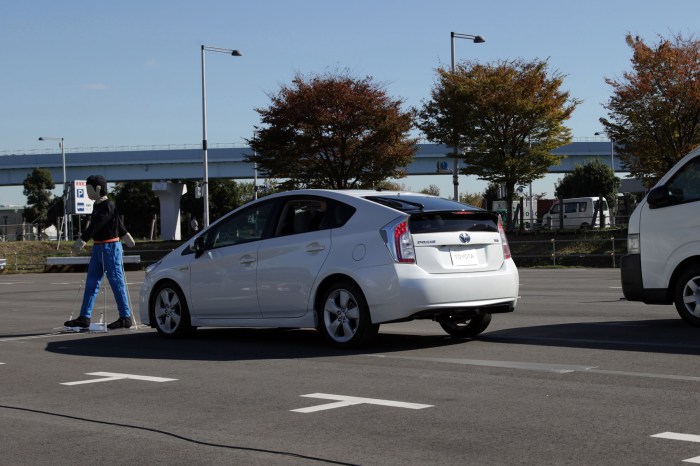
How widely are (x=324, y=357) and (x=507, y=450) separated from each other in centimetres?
441

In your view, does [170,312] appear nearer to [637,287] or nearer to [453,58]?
[637,287]

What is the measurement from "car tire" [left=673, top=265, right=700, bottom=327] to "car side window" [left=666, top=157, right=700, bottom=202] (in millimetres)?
783

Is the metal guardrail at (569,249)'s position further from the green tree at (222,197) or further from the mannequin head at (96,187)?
the green tree at (222,197)

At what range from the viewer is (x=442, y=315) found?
10.2 m

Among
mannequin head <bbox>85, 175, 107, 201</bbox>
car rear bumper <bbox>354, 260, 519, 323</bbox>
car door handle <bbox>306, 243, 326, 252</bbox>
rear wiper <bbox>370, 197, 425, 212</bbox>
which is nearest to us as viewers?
car rear bumper <bbox>354, 260, 519, 323</bbox>

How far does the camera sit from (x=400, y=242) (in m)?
9.96

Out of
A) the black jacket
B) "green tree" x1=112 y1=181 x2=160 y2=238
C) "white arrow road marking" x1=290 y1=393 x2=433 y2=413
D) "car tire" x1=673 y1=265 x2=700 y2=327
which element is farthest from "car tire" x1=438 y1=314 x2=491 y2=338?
"green tree" x1=112 y1=181 x2=160 y2=238

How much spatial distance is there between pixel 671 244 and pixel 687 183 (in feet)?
2.29

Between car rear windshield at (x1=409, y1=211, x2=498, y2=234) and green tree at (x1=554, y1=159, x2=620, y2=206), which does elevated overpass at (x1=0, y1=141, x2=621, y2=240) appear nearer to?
green tree at (x1=554, y1=159, x2=620, y2=206)

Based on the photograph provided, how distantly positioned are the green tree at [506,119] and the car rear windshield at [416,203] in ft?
111

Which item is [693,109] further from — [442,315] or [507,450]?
[507,450]

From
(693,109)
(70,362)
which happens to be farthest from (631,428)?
(693,109)

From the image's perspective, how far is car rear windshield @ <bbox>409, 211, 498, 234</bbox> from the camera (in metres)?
10.1

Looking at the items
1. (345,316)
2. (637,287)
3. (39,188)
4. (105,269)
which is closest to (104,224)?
(105,269)
